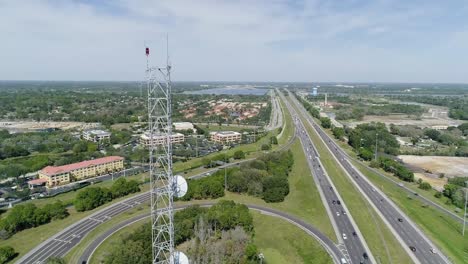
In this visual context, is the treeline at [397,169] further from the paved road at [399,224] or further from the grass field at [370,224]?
the grass field at [370,224]

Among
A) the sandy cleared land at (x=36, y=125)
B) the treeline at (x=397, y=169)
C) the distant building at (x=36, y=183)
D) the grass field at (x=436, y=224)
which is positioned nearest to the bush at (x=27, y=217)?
the distant building at (x=36, y=183)

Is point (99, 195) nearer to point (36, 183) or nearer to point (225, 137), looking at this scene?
point (36, 183)

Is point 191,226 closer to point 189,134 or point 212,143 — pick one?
point 212,143

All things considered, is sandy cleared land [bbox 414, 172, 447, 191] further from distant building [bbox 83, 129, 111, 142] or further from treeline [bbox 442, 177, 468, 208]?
distant building [bbox 83, 129, 111, 142]

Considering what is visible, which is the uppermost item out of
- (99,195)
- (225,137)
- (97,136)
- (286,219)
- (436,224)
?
(225,137)

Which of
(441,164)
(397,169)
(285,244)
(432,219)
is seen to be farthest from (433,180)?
(285,244)

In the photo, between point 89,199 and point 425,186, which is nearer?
point 89,199
